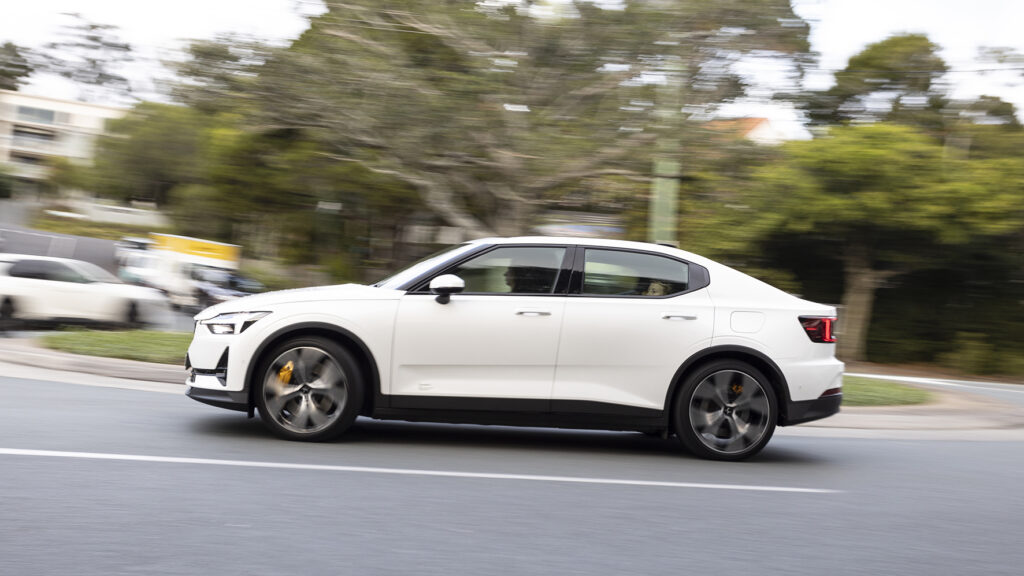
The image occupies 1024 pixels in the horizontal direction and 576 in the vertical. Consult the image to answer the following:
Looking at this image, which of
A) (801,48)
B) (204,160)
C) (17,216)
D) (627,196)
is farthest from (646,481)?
(17,216)

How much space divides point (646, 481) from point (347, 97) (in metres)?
8.11

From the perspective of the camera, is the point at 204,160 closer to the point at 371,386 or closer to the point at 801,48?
the point at 801,48

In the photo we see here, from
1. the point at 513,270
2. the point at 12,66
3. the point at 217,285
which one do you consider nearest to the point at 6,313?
the point at 217,285

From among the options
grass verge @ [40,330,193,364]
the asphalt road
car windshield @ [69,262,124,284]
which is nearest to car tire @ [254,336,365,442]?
the asphalt road

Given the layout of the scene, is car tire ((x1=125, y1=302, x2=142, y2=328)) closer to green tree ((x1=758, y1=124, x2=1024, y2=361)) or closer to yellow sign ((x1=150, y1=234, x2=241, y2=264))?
yellow sign ((x1=150, y1=234, x2=241, y2=264))

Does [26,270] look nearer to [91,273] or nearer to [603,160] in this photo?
[91,273]

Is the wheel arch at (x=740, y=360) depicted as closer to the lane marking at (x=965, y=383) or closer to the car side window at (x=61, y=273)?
the lane marking at (x=965, y=383)

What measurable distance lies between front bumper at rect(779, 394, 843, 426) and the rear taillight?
1.46ft

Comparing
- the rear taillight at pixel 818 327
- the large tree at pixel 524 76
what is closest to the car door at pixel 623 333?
the rear taillight at pixel 818 327

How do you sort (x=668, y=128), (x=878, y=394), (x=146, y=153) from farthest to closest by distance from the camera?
1. (x=146, y=153)
2. (x=668, y=128)
3. (x=878, y=394)

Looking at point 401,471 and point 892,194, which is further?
point 892,194

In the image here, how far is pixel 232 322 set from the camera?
23.2ft

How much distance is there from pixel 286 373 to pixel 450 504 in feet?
6.67

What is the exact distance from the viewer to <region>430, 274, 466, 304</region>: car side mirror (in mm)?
7023
